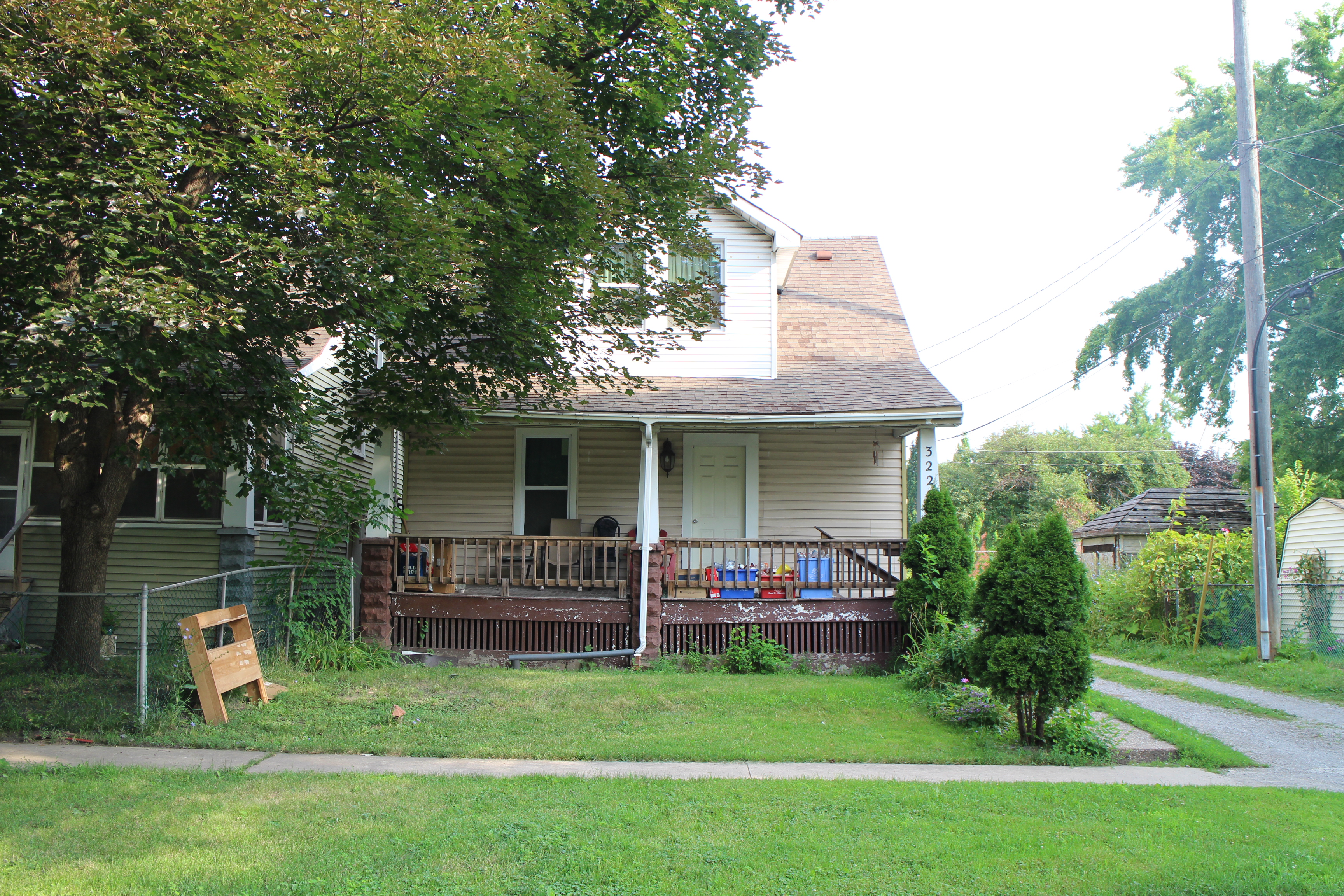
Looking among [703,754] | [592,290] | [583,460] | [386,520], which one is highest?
[592,290]

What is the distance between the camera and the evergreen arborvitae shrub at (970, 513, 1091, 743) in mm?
6621

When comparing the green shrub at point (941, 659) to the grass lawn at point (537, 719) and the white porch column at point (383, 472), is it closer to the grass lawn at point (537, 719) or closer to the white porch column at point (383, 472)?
the grass lawn at point (537, 719)

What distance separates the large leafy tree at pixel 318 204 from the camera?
6.13 metres

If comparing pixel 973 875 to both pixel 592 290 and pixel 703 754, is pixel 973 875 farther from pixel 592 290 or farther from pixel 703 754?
pixel 592 290

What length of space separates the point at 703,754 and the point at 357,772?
2437 mm

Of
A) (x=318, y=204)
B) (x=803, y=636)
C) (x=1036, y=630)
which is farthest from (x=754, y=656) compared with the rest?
(x=318, y=204)

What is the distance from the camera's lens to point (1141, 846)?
450cm

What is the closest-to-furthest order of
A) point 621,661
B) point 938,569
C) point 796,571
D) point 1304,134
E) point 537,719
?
1. point 537,719
2. point 938,569
3. point 621,661
4. point 796,571
5. point 1304,134

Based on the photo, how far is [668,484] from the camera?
13461 millimetres

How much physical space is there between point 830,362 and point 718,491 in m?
2.64

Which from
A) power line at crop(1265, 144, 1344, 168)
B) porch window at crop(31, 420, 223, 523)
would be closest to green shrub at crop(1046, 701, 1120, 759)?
porch window at crop(31, 420, 223, 523)

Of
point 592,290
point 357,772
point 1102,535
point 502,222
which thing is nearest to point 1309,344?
point 1102,535

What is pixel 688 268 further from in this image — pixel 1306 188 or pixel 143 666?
pixel 1306 188

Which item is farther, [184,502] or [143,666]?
[184,502]
